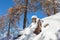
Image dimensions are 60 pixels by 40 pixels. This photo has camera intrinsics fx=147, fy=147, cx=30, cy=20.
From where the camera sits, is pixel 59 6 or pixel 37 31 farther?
pixel 59 6

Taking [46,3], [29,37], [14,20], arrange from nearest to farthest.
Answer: [29,37] → [46,3] → [14,20]

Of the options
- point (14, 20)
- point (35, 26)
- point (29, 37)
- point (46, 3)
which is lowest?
point (29, 37)

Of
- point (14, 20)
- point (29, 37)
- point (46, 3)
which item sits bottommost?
point (29, 37)

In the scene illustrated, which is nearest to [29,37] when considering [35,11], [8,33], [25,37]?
[25,37]

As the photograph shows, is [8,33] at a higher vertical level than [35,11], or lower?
lower

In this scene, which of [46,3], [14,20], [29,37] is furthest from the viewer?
[14,20]

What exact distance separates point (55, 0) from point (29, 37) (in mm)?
8215

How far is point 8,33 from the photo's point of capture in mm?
16766

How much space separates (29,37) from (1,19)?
30.8ft

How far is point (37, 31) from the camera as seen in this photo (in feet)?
29.3

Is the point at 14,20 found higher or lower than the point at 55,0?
lower

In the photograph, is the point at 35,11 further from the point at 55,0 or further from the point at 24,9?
the point at 55,0

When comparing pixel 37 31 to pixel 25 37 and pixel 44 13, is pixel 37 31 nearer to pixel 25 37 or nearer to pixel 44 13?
pixel 25 37

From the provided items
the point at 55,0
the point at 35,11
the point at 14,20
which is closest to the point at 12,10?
the point at 14,20
